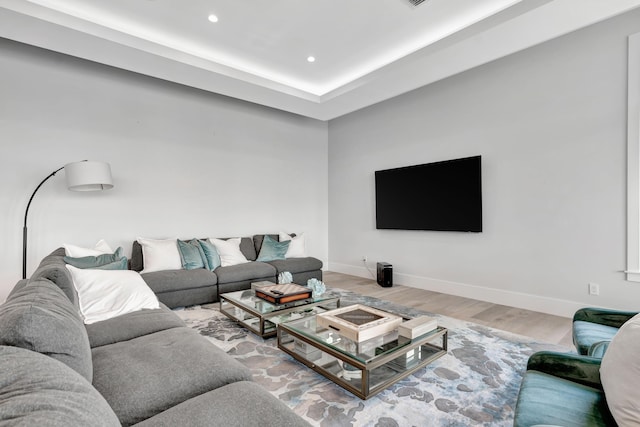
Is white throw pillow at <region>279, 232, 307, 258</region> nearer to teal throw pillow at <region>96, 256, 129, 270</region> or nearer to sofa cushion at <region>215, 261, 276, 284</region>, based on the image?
sofa cushion at <region>215, 261, 276, 284</region>

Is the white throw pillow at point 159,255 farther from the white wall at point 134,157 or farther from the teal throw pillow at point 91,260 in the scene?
the teal throw pillow at point 91,260

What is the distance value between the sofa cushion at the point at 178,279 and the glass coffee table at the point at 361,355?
1754 mm

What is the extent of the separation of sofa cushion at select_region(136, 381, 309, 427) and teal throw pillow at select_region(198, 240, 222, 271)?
321 cm

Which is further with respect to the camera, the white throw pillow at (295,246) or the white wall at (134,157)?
the white throw pillow at (295,246)

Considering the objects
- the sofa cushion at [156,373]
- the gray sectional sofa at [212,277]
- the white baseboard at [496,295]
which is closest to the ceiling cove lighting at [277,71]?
the gray sectional sofa at [212,277]

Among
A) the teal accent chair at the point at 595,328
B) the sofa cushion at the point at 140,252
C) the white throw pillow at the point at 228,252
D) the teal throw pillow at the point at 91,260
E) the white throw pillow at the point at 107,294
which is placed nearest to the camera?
the teal accent chair at the point at 595,328

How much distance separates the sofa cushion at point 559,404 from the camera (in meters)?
1.14

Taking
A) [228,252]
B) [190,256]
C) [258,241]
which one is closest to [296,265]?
[258,241]

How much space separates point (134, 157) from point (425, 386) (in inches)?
178

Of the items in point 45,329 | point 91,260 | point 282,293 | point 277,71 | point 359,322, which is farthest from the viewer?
point 277,71

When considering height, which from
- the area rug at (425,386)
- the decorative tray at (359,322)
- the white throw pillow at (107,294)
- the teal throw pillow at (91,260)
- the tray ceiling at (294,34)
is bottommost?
the area rug at (425,386)

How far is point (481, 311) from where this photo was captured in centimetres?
366

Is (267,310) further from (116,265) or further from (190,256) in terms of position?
(190,256)

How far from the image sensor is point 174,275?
12.2ft
